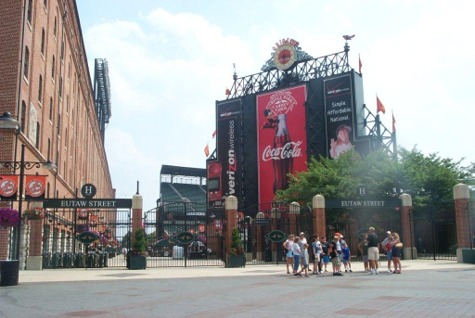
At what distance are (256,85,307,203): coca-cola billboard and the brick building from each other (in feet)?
65.2

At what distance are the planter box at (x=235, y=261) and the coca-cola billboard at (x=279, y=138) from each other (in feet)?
94.2

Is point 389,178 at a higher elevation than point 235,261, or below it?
higher

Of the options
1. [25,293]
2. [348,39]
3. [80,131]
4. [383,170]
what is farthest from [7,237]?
[348,39]

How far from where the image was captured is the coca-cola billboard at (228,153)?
61.8 m

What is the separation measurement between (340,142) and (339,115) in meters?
2.86

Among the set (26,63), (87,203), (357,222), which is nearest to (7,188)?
(87,203)

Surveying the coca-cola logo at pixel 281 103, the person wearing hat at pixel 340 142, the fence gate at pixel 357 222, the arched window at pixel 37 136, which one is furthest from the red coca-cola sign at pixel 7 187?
the coca-cola logo at pixel 281 103

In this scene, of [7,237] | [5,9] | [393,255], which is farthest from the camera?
[5,9]

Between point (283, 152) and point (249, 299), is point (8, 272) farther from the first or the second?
point (283, 152)

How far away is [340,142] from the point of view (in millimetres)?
53062

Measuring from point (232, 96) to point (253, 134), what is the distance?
26.1 ft

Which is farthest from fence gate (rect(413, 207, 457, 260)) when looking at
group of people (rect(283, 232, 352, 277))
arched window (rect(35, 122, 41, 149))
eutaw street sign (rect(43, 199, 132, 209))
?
arched window (rect(35, 122, 41, 149))

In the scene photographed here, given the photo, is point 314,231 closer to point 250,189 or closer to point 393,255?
point 393,255

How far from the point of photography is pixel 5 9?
2734 centimetres
